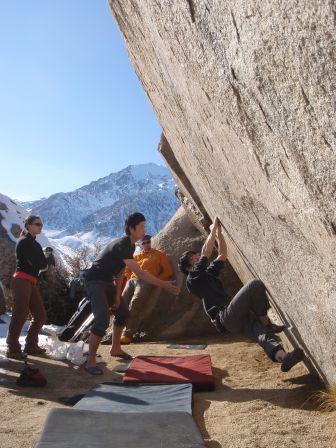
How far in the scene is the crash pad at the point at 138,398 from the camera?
3.89 metres

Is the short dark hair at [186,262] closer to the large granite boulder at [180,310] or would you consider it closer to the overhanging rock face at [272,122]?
the overhanging rock face at [272,122]

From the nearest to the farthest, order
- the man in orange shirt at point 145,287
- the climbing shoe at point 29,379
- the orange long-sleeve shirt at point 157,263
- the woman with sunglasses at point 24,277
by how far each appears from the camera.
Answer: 1. the climbing shoe at point 29,379
2. the woman with sunglasses at point 24,277
3. the man in orange shirt at point 145,287
4. the orange long-sleeve shirt at point 157,263

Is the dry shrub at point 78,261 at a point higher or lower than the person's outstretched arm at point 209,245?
lower

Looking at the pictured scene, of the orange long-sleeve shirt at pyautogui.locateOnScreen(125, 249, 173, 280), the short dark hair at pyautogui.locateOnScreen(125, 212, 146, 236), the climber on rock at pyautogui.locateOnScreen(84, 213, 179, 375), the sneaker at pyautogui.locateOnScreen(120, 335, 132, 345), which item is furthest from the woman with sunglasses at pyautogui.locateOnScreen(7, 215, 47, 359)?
the orange long-sleeve shirt at pyautogui.locateOnScreen(125, 249, 173, 280)

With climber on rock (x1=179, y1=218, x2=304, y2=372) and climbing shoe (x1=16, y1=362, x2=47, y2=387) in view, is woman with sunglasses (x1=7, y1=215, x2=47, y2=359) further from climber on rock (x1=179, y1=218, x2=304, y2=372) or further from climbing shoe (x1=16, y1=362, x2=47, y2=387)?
climber on rock (x1=179, y1=218, x2=304, y2=372)

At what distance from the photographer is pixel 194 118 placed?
3887mm

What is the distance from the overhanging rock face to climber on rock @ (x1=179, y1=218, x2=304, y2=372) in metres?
Answer: 0.22

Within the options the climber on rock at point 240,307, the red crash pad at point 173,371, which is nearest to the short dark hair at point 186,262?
the climber on rock at point 240,307

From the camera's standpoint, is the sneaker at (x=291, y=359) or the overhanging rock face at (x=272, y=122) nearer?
the overhanging rock face at (x=272, y=122)

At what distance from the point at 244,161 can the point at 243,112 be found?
1.85 ft

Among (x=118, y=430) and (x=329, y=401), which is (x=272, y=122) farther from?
(x=329, y=401)

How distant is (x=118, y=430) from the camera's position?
330cm

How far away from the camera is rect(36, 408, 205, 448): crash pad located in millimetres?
3062

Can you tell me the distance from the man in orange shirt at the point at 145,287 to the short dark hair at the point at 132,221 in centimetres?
274
